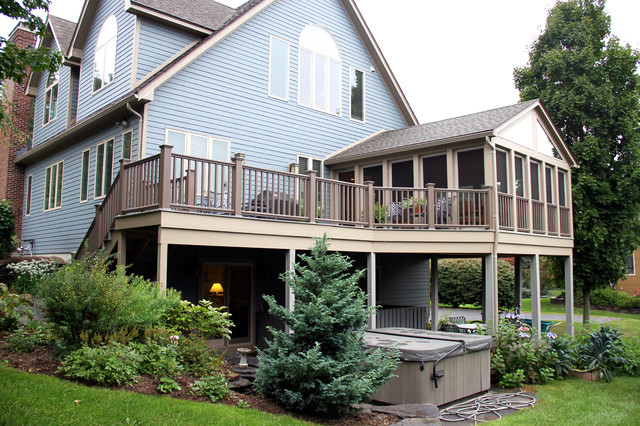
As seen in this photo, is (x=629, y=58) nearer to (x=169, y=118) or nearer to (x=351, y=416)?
(x=169, y=118)

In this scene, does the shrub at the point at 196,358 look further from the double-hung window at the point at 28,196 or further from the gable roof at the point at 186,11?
the double-hung window at the point at 28,196

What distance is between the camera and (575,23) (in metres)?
20.6

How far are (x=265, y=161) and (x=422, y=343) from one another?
23.4 feet

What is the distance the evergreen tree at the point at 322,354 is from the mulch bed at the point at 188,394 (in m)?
0.13

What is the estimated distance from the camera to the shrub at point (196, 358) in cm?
720

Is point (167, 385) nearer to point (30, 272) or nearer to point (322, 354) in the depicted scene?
point (322, 354)

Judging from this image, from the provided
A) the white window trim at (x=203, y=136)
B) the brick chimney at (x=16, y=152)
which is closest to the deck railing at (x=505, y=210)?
the white window trim at (x=203, y=136)

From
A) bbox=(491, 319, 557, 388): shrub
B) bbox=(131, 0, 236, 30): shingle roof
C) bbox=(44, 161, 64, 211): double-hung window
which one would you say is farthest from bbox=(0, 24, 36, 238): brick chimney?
bbox=(491, 319, 557, 388): shrub

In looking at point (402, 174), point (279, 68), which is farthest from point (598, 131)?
point (279, 68)

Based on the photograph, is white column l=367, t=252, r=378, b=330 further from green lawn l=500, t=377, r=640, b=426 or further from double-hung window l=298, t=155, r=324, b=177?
double-hung window l=298, t=155, r=324, b=177

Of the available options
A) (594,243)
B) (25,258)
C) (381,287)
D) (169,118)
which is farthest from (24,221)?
(594,243)

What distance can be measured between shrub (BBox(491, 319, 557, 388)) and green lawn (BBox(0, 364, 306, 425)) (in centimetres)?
573

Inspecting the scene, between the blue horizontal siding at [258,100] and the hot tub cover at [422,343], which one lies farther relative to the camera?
the blue horizontal siding at [258,100]

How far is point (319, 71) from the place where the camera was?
15836mm
